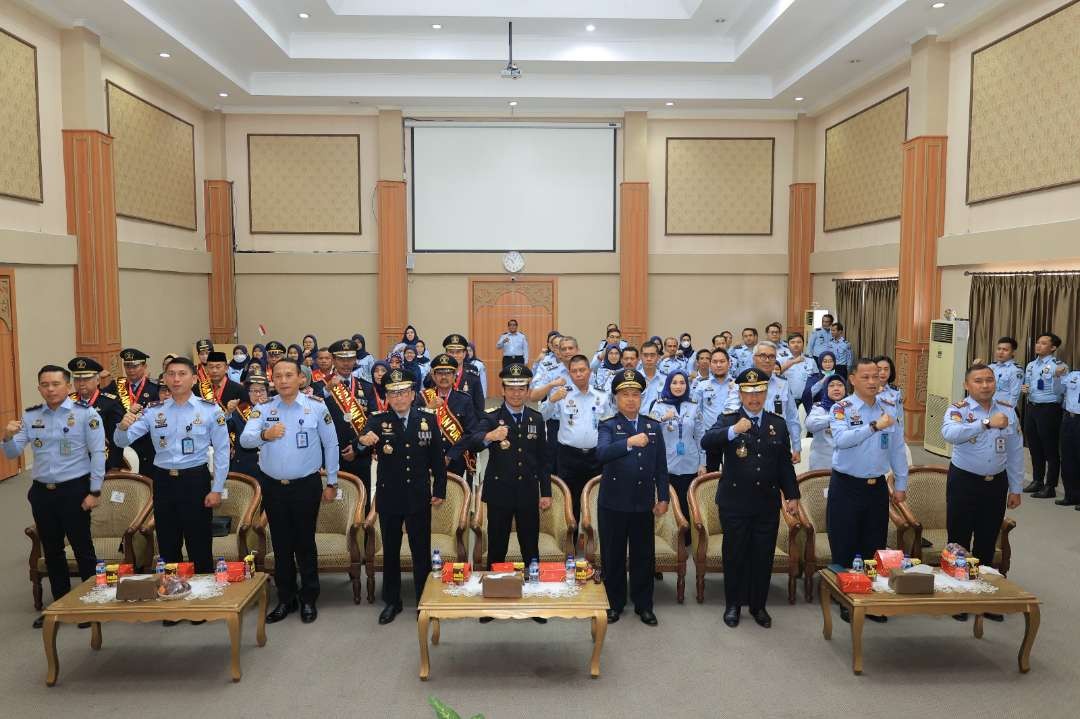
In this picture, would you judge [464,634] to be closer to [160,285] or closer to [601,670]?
[601,670]

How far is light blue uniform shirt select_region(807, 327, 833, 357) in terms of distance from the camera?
496 inches

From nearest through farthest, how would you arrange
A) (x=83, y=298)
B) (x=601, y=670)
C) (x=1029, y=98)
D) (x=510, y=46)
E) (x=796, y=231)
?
1. (x=601, y=670)
2. (x=1029, y=98)
3. (x=83, y=298)
4. (x=510, y=46)
5. (x=796, y=231)

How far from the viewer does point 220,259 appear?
13758 millimetres

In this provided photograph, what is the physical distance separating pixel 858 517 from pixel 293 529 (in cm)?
355

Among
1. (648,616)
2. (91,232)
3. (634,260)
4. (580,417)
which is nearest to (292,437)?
(580,417)

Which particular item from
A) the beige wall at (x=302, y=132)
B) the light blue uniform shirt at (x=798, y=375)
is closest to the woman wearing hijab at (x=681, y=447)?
the light blue uniform shirt at (x=798, y=375)

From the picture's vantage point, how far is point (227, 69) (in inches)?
464

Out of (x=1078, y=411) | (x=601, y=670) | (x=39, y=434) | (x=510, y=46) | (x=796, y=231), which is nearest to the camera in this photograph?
(x=601, y=670)

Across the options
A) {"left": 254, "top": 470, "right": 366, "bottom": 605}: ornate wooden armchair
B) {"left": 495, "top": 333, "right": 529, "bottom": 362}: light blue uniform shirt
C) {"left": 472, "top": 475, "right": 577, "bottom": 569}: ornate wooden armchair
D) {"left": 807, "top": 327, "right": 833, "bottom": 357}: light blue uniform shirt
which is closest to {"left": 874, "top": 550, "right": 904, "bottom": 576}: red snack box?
{"left": 472, "top": 475, "right": 577, "bottom": 569}: ornate wooden armchair

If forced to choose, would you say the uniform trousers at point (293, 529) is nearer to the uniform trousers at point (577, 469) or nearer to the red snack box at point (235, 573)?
the red snack box at point (235, 573)

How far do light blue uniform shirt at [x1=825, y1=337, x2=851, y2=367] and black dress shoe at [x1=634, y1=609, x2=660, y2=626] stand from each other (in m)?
8.76

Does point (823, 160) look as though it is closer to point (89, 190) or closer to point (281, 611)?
point (89, 190)

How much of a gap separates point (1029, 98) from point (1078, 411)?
11.8 ft

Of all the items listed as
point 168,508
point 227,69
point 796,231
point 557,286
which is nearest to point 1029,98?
point 796,231
